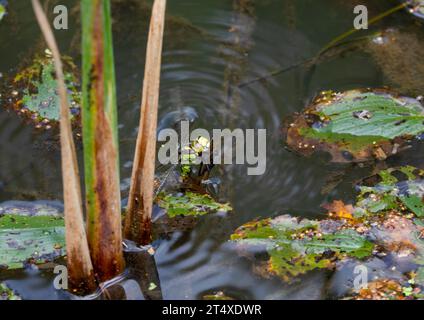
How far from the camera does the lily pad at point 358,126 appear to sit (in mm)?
3156

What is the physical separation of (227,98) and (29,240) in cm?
163

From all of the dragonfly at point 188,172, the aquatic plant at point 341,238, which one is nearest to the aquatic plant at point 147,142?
the dragonfly at point 188,172

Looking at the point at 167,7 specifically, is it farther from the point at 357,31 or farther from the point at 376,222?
the point at 376,222

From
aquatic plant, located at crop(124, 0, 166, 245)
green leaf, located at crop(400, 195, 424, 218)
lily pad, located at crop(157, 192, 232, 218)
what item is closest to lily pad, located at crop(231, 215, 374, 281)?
lily pad, located at crop(157, 192, 232, 218)

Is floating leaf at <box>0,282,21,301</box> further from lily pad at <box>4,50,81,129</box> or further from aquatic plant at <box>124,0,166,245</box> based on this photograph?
lily pad at <box>4,50,81,129</box>

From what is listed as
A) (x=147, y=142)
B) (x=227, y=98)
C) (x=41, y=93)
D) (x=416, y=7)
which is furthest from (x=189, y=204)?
(x=416, y=7)

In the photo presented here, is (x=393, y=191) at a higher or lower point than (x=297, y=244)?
higher

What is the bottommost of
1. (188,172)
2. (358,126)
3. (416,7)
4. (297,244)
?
(297,244)

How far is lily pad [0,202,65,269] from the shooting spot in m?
2.49

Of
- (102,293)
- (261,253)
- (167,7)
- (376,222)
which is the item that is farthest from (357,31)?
(102,293)

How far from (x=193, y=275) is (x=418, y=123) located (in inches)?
64.6

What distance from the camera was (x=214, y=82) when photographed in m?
3.75

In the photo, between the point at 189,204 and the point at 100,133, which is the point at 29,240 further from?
the point at 100,133

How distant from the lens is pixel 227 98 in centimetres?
362
